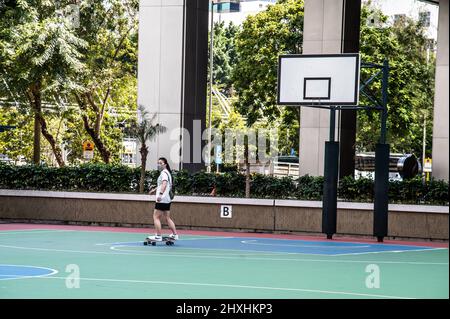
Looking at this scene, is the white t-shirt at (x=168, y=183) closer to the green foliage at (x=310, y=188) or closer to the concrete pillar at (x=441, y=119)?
the green foliage at (x=310, y=188)

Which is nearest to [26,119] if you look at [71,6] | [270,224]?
[71,6]

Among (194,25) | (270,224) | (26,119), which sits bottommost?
→ (270,224)

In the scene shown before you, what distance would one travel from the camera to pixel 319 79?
26547mm

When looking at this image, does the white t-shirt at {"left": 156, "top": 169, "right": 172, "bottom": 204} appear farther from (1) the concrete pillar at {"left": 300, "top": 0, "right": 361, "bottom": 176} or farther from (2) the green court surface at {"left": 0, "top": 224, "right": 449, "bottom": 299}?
(1) the concrete pillar at {"left": 300, "top": 0, "right": 361, "bottom": 176}

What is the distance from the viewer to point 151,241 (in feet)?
77.7

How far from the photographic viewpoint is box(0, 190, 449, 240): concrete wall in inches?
1070

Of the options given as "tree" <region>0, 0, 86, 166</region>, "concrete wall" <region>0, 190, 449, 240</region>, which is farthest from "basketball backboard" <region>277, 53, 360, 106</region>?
"tree" <region>0, 0, 86, 166</region>

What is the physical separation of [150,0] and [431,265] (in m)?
15.9

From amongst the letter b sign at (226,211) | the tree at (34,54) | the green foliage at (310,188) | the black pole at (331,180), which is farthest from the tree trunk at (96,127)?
the black pole at (331,180)

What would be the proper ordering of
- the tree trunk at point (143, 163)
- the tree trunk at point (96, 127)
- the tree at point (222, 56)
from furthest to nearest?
the tree at point (222, 56) < the tree trunk at point (96, 127) < the tree trunk at point (143, 163)

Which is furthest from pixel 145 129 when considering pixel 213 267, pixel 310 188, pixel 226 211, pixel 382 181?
pixel 213 267

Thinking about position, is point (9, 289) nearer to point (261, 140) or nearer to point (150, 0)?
point (150, 0)

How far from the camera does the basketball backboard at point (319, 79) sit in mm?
26234

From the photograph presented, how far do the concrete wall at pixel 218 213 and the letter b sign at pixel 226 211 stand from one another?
3.7 inches
